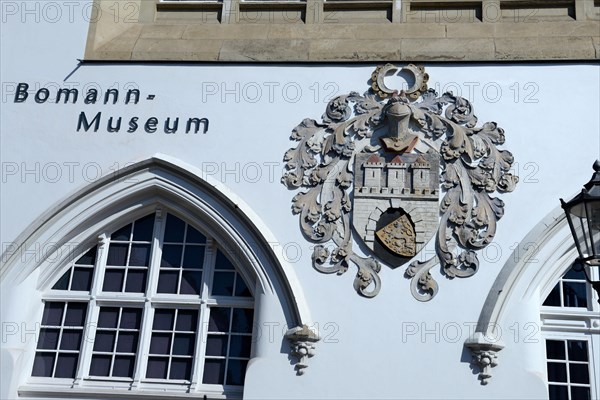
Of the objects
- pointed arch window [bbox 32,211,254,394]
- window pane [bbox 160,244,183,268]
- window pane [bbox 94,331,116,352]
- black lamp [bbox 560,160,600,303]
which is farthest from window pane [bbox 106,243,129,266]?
black lamp [bbox 560,160,600,303]

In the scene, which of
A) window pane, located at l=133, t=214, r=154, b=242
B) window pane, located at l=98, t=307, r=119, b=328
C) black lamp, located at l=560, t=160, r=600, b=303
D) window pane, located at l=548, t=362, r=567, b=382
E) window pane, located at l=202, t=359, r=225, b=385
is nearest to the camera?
black lamp, located at l=560, t=160, r=600, b=303

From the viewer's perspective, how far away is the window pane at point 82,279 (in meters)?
9.66

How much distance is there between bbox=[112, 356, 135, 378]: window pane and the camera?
9242 mm

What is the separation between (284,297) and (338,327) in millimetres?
659

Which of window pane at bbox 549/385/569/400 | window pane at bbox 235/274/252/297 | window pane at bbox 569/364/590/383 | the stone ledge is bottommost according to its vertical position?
window pane at bbox 549/385/569/400

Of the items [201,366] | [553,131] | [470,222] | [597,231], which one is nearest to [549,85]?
[553,131]

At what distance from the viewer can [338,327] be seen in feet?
28.8

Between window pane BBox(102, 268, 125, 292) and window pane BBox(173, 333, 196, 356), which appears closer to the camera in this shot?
window pane BBox(173, 333, 196, 356)

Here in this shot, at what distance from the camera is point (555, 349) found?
8.88 metres

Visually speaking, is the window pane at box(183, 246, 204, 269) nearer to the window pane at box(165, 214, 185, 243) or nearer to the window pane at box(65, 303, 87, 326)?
the window pane at box(165, 214, 185, 243)

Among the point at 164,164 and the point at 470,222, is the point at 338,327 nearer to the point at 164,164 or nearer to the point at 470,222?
the point at 470,222

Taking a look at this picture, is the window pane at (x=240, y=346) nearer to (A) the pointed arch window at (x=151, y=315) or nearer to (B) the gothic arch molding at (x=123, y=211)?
(A) the pointed arch window at (x=151, y=315)

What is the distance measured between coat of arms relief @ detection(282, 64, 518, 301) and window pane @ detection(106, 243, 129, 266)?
2011mm

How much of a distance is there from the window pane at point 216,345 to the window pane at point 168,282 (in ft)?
2.32
